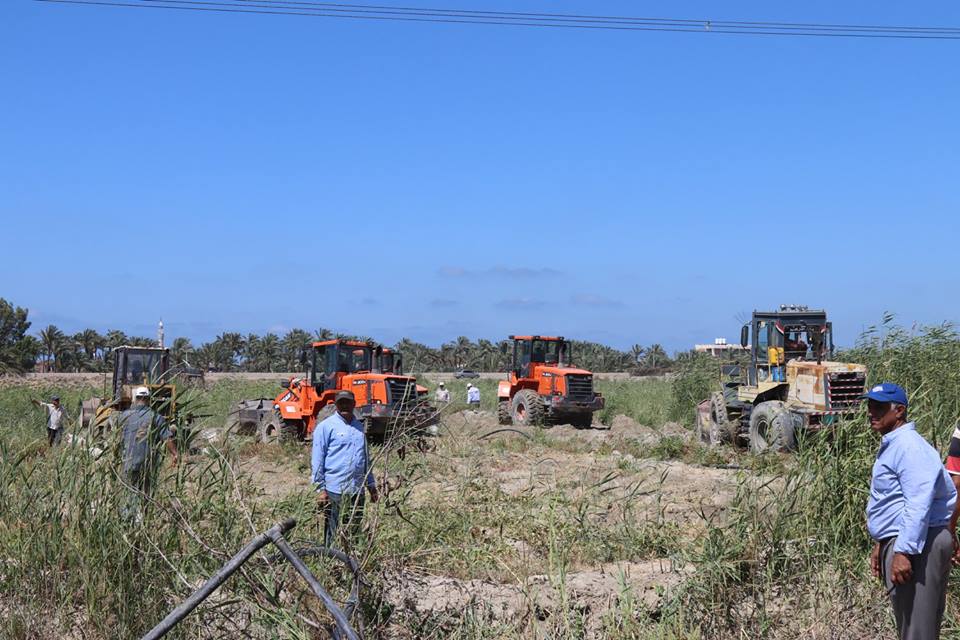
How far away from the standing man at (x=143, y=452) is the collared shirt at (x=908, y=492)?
3.87 metres

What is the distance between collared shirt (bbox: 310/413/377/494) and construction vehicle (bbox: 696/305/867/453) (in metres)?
9.41

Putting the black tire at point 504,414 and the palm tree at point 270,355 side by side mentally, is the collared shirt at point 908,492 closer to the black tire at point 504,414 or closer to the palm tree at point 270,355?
the black tire at point 504,414

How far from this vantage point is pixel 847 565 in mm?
5777

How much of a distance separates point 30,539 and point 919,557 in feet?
15.3

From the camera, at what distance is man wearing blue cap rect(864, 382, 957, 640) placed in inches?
173

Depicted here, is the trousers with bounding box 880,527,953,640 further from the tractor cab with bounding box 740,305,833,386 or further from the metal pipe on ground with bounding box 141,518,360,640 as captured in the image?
the tractor cab with bounding box 740,305,833,386

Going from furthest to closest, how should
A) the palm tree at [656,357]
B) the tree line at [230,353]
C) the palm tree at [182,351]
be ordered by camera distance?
the palm tree at [656,357] < the tree line at [230,353] < the palm tree at [182,351]

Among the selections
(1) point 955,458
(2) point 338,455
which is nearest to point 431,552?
(2) point 338,455

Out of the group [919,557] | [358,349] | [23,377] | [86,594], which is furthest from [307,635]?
[23,377]

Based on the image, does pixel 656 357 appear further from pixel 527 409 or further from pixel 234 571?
pixel 234 571

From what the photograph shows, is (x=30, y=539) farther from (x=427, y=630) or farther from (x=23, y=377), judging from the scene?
(x=23, y=377)

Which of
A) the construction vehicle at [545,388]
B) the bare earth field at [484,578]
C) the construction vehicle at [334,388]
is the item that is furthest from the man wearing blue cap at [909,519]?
the construction vehicle at [545,388]

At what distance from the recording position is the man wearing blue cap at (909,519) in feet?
14.4

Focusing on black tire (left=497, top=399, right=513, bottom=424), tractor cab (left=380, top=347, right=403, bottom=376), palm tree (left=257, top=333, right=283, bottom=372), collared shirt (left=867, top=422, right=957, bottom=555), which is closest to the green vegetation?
collared shirt (left=867, top=422, right=957, bottom=555)
